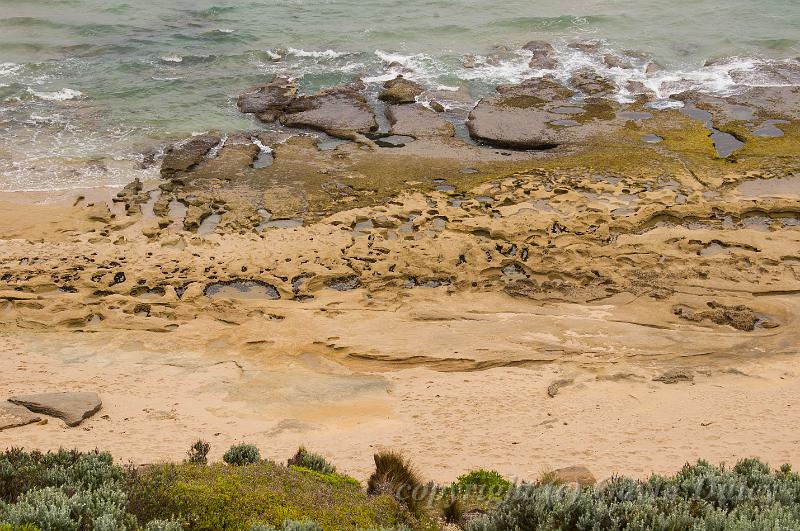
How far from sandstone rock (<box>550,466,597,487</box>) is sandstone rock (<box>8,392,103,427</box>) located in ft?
19.6

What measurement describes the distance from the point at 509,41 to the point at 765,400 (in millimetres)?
21344

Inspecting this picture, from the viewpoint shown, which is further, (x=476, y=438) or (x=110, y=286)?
(x=110, y=286)

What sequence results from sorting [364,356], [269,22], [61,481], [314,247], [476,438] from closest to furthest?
[61,481] < [476,438] < [364,356] < [314,247] < [269,22]

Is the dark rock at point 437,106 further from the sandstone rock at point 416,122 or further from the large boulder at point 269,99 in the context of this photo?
the large boulder at point 269,99

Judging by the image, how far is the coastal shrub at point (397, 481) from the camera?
24.4ft

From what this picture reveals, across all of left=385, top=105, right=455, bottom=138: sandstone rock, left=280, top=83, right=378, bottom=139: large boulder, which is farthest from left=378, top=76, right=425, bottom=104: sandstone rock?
left=280, top=83, right=378, bottom=139: large boulder

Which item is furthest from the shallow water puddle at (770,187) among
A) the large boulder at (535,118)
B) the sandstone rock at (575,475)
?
the sandstone rock at (575,475)

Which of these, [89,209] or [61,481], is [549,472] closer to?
[61,481]

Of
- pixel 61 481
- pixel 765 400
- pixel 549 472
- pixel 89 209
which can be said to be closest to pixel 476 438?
pixel 549 472

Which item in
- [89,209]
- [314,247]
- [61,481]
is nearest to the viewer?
[61,481]

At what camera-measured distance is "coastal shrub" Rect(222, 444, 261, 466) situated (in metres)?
8.20

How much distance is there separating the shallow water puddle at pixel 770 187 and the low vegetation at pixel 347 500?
1058 centimetres

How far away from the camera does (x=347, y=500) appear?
23.3 ft

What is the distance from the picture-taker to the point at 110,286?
1372cm
